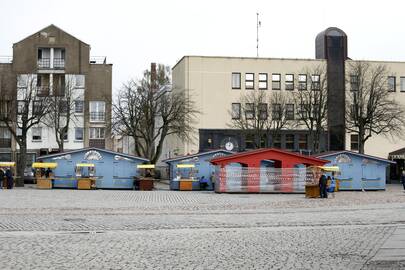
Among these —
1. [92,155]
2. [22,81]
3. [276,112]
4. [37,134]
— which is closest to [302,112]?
[276,112]

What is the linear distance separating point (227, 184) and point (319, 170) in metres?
6.87

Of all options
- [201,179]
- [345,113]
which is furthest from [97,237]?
[345,113]

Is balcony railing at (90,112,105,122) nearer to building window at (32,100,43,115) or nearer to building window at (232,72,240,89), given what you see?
building window at (232,72,240,89)

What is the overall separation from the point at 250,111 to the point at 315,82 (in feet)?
22.9

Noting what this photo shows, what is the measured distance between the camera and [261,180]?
157 feet

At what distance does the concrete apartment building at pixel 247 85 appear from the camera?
71875mm

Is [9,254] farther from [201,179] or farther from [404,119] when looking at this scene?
[404,119]

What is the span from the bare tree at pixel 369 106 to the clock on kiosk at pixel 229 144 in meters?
11.5

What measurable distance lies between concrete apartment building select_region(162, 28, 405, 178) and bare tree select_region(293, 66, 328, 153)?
2.58m

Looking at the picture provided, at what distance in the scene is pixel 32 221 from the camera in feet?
75.6

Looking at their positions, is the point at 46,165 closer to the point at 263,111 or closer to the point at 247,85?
the point at 263,111

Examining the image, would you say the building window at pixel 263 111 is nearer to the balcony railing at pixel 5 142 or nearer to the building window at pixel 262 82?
the building window at pixel 262 82

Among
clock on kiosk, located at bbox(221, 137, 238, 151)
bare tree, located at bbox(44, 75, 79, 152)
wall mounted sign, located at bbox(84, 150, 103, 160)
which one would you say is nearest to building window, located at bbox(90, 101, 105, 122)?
bare tree, located at bbox(44, 75, 79, 152)

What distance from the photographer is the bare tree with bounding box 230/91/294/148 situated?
216 feet
